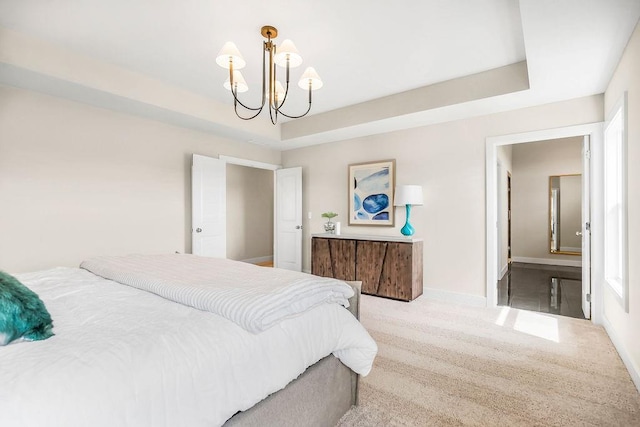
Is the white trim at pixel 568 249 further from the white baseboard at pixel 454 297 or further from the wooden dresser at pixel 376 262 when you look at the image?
the wooden dresser at pixel 376 262

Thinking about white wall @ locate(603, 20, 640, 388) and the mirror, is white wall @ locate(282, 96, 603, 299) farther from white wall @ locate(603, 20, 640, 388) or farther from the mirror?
the mirror

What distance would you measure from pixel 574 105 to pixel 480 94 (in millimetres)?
988

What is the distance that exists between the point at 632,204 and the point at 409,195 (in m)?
2.11

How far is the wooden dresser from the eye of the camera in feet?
12.8

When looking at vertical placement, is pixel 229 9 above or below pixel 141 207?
above

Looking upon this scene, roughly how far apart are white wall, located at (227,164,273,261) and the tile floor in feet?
15.5

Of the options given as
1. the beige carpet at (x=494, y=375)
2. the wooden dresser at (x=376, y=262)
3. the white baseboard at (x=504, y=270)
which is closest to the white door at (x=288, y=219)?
the wooden dresser at (x=376, y=262)

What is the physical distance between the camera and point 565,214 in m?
6.43

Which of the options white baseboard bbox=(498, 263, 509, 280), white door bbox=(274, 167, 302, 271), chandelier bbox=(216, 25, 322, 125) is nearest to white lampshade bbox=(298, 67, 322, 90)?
chandelier bbox=(216, 25, 322, 125)

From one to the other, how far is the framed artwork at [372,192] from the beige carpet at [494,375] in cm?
174

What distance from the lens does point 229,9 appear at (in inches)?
89.5

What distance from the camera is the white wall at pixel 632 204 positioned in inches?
80.7

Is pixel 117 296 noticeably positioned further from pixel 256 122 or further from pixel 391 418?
pixel 256 122

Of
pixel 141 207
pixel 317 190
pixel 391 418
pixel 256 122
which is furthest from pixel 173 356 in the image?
pixel 317 190
